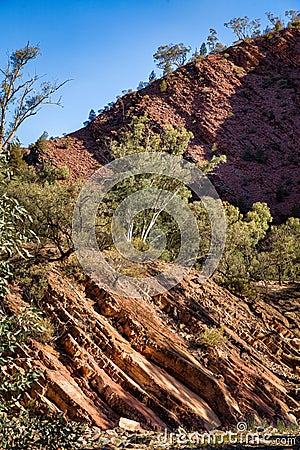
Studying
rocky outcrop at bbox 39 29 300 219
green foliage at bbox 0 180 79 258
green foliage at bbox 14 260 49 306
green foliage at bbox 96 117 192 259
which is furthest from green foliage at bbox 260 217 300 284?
rocky outcrop at bbox 39 29 300 219

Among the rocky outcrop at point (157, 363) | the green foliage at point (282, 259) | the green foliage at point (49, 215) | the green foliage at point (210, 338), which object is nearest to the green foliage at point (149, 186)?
the green foliage at point (49, 215)

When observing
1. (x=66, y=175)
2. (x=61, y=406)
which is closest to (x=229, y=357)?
(x=61, y=406)

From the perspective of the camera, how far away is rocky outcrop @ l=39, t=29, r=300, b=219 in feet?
137

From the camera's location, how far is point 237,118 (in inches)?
1892

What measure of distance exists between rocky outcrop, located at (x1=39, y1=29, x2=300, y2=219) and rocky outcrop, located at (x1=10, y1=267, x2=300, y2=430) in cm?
2700

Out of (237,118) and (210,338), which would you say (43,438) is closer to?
(210,338)

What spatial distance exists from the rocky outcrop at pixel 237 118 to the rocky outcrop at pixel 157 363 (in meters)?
27.0

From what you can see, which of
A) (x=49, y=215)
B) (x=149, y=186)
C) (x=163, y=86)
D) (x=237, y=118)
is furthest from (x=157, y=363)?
(x=163, y=86)

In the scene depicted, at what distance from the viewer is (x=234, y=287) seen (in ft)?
49.6

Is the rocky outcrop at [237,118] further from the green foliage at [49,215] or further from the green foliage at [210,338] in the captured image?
the green foliage at [49,215]

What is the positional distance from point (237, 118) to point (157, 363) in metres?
42.0

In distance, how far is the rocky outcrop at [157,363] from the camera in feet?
25.3

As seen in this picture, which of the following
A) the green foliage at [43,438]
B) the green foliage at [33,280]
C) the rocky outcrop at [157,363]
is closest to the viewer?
the green foliage at [43,438]

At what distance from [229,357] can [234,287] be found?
466 centimetres
